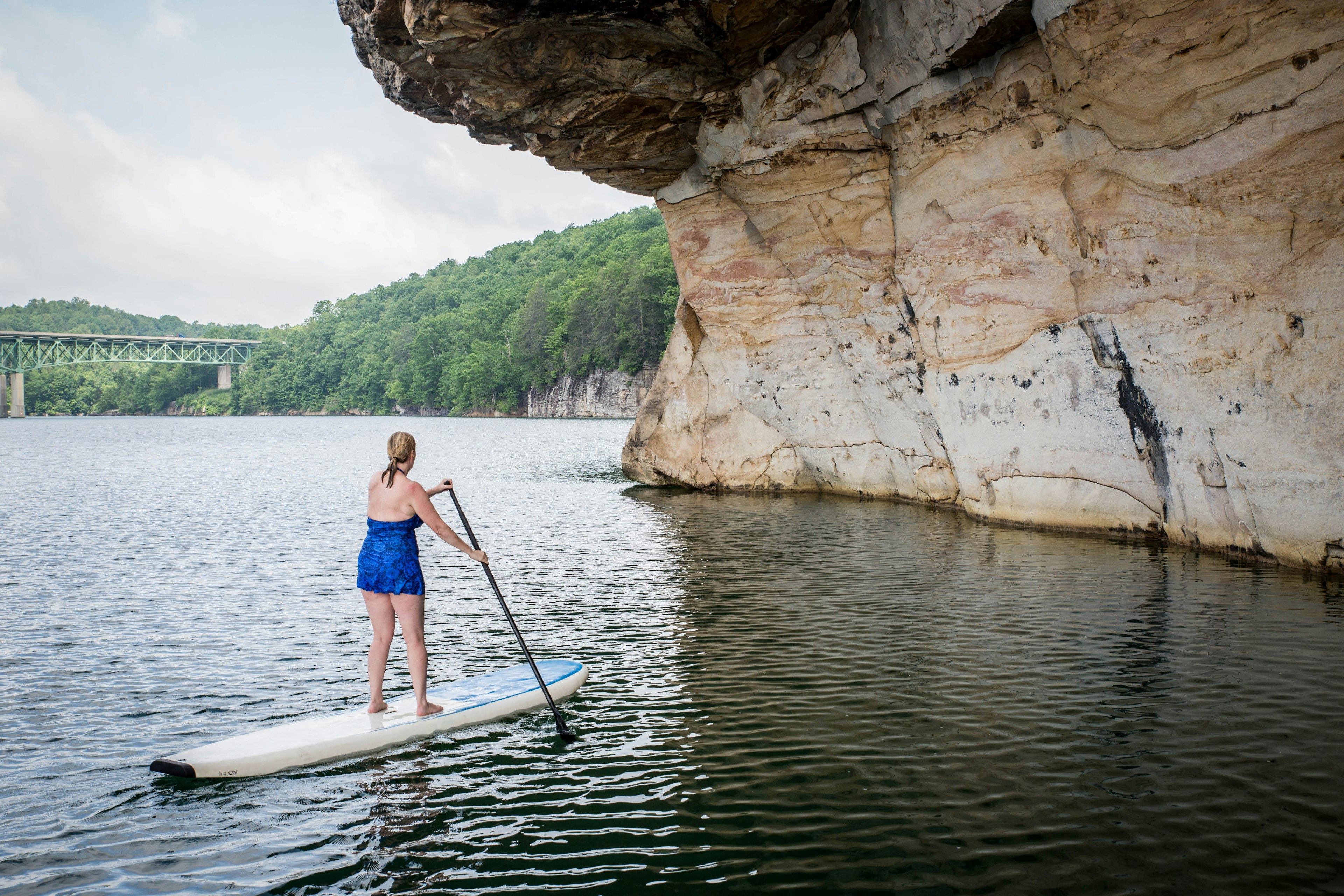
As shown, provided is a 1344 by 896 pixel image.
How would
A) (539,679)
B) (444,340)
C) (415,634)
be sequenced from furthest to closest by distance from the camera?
(444,340), (539,679), (415,634)

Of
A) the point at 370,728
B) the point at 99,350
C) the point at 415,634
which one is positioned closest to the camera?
the point at 370,728

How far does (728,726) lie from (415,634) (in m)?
2.49

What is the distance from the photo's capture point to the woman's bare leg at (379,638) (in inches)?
261

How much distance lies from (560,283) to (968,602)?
112580 mm

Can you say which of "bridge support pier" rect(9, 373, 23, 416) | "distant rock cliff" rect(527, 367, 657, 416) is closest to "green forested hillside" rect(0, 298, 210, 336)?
"bridge support pier" rect(9, 373, 23, 416)

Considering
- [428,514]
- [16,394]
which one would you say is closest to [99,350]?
[16,394]

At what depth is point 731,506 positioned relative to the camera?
69.9 ft

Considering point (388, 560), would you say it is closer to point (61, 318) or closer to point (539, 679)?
point (539, 679)

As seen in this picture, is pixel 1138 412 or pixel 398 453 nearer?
pixel 398 453

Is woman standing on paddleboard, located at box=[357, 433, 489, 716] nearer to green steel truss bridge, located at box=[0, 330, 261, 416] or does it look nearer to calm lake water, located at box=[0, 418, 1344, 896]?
→ calm lake water, located at box=[0, 418, 1344, 896]

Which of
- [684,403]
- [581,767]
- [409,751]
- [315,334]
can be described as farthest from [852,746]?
[315,334]

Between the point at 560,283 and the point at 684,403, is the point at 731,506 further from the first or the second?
the point at 560,283

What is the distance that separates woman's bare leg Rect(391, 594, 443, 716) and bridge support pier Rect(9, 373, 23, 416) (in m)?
139

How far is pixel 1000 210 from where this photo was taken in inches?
584
